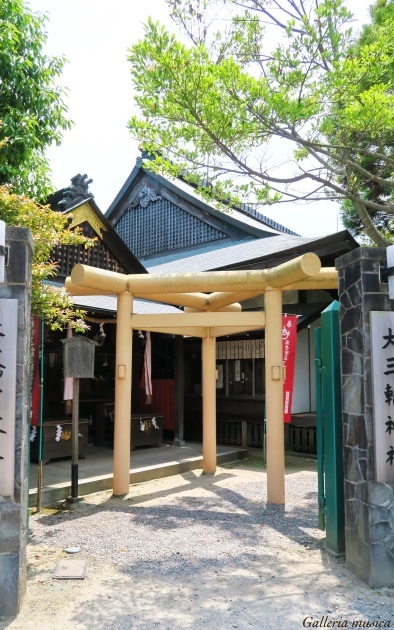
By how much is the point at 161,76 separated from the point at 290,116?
1.82 meters

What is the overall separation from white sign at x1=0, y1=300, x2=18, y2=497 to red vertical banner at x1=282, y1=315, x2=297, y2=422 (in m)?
6.46

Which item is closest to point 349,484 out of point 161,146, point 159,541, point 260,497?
point 159,541

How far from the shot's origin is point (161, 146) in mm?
7531

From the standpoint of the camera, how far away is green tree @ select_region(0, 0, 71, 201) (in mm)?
7926

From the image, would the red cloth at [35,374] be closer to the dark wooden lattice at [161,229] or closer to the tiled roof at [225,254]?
the tiled roof at [225,254]

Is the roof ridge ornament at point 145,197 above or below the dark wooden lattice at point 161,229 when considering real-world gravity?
above

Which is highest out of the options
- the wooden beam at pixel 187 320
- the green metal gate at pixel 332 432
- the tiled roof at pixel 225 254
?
the tiled roof at pixel 225 254

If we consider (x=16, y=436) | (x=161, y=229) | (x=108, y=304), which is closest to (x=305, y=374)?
(x=108, y=304)

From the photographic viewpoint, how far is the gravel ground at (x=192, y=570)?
3768mm

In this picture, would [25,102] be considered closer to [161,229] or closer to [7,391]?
[7,391]

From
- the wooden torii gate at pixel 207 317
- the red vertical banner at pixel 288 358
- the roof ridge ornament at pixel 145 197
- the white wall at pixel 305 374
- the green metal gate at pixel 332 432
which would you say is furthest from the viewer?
the roof ridge ornament at pixel 145 197

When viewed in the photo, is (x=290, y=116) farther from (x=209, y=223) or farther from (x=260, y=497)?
(x=209, y=223)

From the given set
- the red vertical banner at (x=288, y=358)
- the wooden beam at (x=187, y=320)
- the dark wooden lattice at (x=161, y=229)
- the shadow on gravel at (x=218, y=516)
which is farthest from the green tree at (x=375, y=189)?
the shadow on gravel at (x=218, y=516)

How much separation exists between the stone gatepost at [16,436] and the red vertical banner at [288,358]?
6.31 m
